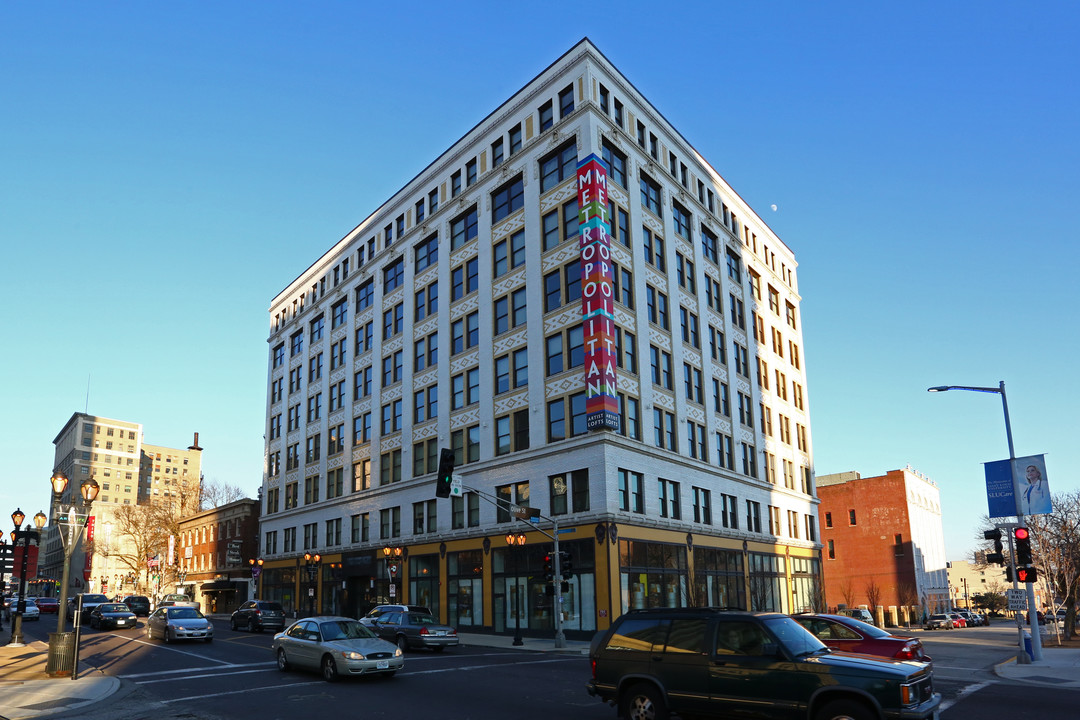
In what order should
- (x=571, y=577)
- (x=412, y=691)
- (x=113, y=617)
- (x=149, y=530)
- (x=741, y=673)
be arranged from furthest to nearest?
(x=149, y=530) → (x=113, y=617) → (x=571, y=577) → (x=412, y=691) → (x=741, y=673)

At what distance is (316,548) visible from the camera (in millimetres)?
62188

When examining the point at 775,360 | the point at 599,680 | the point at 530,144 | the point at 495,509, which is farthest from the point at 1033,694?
the point at 775,360

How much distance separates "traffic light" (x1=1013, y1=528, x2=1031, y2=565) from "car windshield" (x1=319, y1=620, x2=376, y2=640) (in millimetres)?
21602

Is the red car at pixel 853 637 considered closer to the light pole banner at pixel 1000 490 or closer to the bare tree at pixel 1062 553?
the light pole banner at pixel 1000 490

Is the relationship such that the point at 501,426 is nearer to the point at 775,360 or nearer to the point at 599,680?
the point at 775,360

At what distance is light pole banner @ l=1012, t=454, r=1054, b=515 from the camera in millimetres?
28125

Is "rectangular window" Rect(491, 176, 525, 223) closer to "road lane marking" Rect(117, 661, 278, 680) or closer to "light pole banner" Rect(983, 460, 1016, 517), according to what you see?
"light pole banner" Rect(983, 460, 1016, 517)

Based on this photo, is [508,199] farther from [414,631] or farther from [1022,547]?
[1022,547]

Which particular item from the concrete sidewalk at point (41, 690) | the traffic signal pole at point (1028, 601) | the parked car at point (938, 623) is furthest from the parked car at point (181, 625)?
the parked car at point (938, 623)

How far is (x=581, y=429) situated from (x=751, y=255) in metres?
27.6

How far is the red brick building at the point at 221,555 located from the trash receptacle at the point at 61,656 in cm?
5258

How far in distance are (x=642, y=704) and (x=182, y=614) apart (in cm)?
2830

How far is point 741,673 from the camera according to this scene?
1218cm

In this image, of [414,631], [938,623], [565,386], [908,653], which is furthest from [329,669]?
[938,623]
